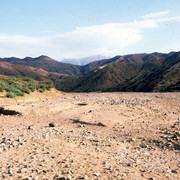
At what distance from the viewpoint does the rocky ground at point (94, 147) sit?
3615 mm

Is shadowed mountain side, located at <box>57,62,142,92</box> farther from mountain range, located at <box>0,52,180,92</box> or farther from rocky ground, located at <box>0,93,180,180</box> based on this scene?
rocky ground, located at <box>0,93,180,180</box>

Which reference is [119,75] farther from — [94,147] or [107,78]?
[94,147]

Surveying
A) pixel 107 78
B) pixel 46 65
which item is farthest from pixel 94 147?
pixel 46 65

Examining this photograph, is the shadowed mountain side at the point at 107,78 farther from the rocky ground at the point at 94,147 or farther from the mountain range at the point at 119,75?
the rocky ground at the point at 94,147

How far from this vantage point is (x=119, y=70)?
202ft

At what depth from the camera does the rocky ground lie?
11.9ft

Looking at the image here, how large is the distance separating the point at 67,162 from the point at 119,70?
194ft

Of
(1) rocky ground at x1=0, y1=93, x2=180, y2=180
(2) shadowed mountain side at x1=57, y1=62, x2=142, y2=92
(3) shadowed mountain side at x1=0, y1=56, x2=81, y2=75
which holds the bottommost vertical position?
(1) rocky ground at x1=0, y1=93, x2=180, y2=180

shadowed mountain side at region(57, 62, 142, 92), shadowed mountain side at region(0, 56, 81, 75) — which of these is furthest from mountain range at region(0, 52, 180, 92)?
shadowed mountain side at region(0, 56, 81, 75)

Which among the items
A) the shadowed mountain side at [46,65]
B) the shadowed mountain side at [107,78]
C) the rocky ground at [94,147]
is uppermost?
the shadowed mountain side at [46,65]

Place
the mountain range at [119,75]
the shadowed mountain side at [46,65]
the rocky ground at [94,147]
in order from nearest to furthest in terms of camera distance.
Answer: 1. the rocky ground at [94,147]
2. the mountain range at [119,75]
3. the shadowed mountain side at [46,65]

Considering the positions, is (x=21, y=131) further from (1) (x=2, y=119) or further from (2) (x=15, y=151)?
(1) (x=2, y=119)

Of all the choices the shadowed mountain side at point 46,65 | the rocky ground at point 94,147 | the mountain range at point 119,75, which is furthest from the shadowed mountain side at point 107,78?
the shadowed mountain side at point 46,65

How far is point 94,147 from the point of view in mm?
5094
